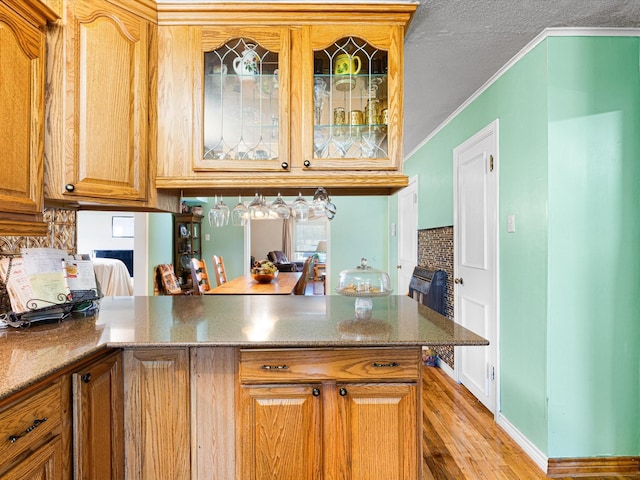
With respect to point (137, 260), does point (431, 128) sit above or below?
above

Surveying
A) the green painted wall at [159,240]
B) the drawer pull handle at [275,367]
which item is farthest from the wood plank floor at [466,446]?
the green painted wall at [159,240]

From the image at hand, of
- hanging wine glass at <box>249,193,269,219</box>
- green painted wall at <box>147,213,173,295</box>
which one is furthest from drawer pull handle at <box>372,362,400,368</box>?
green painted wall at <box>147,213,173,295</box>

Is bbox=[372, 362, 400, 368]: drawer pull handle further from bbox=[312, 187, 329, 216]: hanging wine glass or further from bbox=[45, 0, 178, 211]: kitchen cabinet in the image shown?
bbox=[45, 0, 178, 211]: kitchen cabinet

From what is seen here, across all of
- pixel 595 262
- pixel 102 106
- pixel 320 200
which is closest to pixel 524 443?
pixel 595 262

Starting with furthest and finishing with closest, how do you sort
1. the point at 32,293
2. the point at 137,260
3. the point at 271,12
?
1. the point at 137,260
2. the point at 271,12
3. the point at 32,293

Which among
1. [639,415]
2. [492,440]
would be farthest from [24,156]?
[639,415]

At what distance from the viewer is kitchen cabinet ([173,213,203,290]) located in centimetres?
677

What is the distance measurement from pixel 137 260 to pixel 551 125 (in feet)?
16.9

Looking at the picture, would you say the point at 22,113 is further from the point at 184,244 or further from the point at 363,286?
the point at 184,244

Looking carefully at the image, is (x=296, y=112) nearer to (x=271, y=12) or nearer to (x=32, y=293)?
(x=271, y=12)

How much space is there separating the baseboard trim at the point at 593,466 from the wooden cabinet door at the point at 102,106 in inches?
101

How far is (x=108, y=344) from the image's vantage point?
1.29 meters

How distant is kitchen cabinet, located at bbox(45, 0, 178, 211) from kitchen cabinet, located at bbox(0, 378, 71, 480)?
80cm

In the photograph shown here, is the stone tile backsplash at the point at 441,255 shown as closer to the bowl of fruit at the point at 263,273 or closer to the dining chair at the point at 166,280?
the bowl of fruit at the point at 263,273
